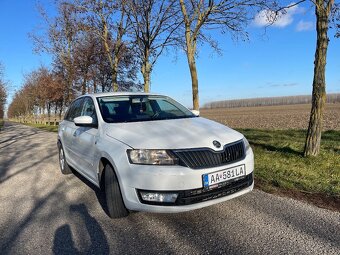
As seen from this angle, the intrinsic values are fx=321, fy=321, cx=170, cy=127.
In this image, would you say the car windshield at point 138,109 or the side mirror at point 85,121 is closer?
the side mirror at point 85,121

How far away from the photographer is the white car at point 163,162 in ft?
11.5

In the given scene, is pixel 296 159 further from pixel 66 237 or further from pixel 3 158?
pixel 3 158

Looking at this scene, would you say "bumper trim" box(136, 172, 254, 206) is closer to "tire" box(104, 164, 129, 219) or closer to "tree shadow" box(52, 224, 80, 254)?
"tire" box(104, 164, 129, 219)

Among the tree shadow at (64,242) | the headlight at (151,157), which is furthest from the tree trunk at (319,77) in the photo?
the tree shadow at (64,242)

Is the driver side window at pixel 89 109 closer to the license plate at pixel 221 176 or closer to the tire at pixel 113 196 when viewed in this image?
the tire at pixel 113 196

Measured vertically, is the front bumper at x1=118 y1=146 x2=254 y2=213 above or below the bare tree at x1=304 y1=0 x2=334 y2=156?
below

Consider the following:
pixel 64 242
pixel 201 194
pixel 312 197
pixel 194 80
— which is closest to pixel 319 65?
pixel 312 197

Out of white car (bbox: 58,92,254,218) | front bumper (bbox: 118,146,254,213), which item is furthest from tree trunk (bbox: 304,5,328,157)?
front bumper (bbox: 118,146,254,213)

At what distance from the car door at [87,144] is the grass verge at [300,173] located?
2701 mm

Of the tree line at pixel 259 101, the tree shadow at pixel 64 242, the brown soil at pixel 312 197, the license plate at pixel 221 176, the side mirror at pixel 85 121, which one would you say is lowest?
the tree line at pixel 259 101

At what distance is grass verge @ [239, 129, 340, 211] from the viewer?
4.70 m

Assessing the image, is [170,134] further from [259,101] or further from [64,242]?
[259,101]

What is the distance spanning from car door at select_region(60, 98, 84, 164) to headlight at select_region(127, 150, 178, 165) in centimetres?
226

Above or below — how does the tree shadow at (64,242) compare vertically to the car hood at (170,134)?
below
